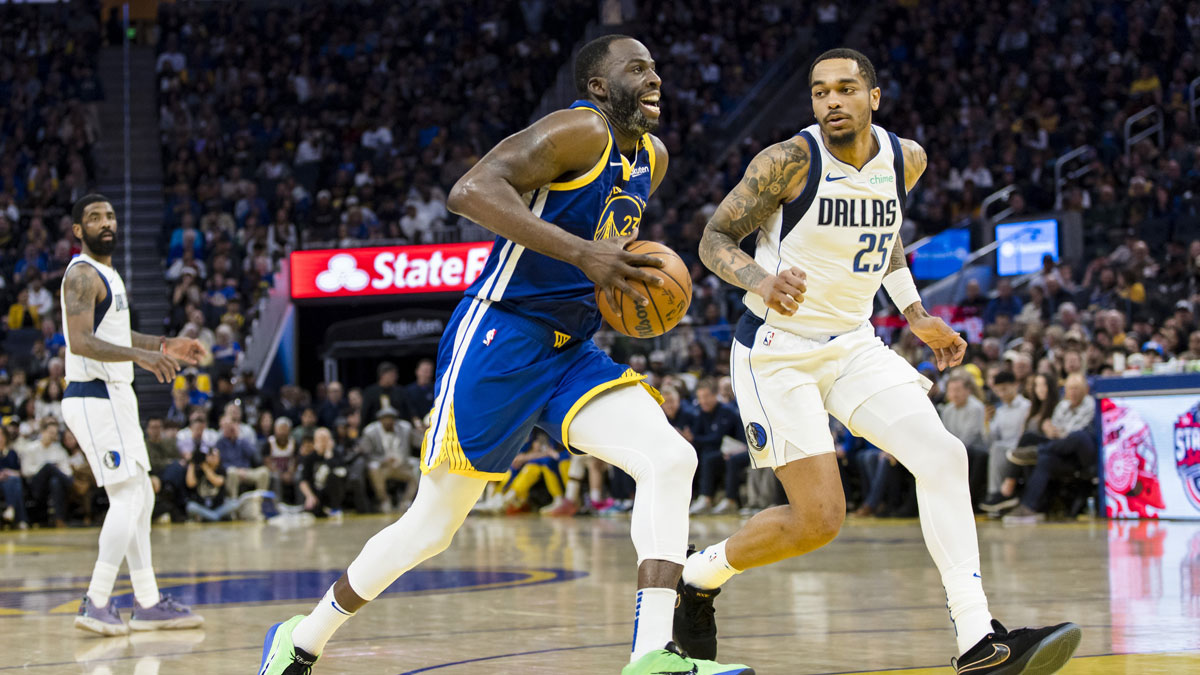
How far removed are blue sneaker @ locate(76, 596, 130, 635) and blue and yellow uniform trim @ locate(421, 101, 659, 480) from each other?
9.99 ft

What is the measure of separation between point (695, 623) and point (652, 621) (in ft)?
4.20

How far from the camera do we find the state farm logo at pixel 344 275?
71.3 ft

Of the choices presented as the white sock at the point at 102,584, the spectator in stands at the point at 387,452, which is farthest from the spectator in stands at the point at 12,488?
→ the white sock at the point at 102,584

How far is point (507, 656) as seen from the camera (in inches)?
223

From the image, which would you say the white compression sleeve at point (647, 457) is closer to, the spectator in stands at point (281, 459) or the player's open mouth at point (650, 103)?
the player's open mouth at point (650, 103)

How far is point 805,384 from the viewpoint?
5.23m

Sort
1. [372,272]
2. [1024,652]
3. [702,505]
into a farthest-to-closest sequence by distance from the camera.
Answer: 1. [372,272]
2. [702,505]
3. [1024,652]

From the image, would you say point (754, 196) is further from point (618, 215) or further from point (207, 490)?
point (207, 490)

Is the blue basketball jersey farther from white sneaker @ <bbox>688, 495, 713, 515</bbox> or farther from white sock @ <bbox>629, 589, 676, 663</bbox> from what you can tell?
white sneaker @ <bbox>688, 495, 713, 515</bbox>

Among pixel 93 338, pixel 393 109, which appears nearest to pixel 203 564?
pixel 93 338

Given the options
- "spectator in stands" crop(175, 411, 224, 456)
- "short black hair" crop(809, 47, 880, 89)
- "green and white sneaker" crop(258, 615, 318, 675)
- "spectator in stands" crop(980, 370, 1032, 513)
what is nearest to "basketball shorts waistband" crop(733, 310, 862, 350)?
"short black hair" crop(809, 47, 880, 89)

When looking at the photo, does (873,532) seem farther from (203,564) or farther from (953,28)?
(953,28)

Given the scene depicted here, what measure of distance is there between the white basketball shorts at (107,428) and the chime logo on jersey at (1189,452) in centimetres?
882

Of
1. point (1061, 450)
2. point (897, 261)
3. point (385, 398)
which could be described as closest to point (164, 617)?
point (897, 261)
